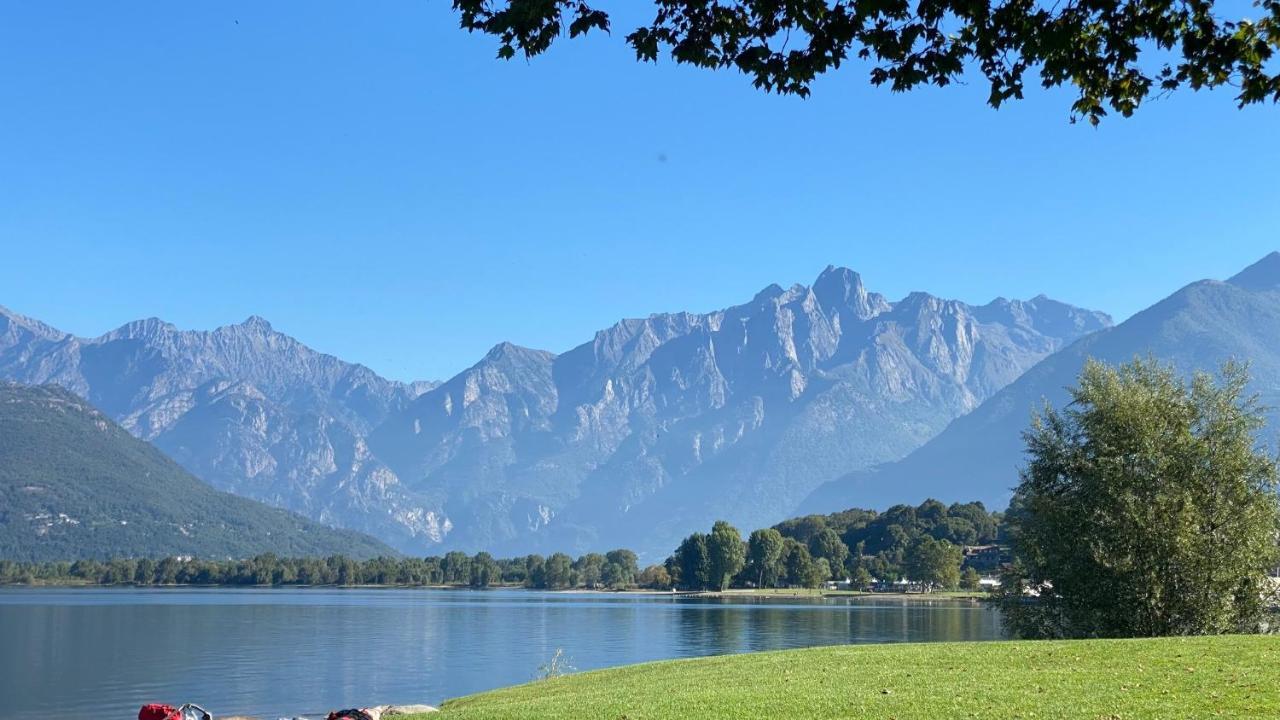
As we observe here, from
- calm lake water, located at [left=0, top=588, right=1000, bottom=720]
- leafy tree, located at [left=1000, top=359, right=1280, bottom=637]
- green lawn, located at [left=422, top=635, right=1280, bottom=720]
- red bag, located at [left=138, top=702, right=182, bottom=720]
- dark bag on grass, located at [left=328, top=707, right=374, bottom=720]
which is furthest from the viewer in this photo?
calm lake water, located at [left=0, top=588, right=1000, bottom=720]

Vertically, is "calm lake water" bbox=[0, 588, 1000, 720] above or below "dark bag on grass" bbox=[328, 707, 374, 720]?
below

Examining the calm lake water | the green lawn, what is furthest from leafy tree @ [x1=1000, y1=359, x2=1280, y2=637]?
the calm lake water

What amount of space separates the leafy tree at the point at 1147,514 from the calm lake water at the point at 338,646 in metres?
35.5

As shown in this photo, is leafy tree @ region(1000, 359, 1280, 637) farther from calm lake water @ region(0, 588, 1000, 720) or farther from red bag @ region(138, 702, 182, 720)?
red bag @ region(138, 702, 182, 720)

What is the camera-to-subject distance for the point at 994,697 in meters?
25.5

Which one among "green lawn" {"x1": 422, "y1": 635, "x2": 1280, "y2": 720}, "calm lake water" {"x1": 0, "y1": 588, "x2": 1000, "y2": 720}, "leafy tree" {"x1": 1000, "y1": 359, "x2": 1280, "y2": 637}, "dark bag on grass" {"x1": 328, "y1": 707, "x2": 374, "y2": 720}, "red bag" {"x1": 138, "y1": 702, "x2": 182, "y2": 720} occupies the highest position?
"leafy tree" {"x1": 1000, "y1": 359, "x2": 1280, "y2": 637}

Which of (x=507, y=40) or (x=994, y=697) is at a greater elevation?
(x=507, y=40)

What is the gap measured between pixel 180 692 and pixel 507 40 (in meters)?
65.2

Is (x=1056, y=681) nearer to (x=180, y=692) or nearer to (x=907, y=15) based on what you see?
(x=907, y=15)

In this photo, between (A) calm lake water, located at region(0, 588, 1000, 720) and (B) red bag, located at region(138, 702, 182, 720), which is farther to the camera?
(A) calm lake water, located at region(0, 588, 1000, 720)

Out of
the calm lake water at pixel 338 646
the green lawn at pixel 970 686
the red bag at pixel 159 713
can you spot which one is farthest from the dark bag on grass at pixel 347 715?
the calm lake water at pixel 338 646

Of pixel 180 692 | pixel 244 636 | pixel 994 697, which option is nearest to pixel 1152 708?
pixel 994 697

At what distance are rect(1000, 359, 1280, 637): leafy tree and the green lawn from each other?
11.4 m

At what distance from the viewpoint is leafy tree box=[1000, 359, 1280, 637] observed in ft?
152
